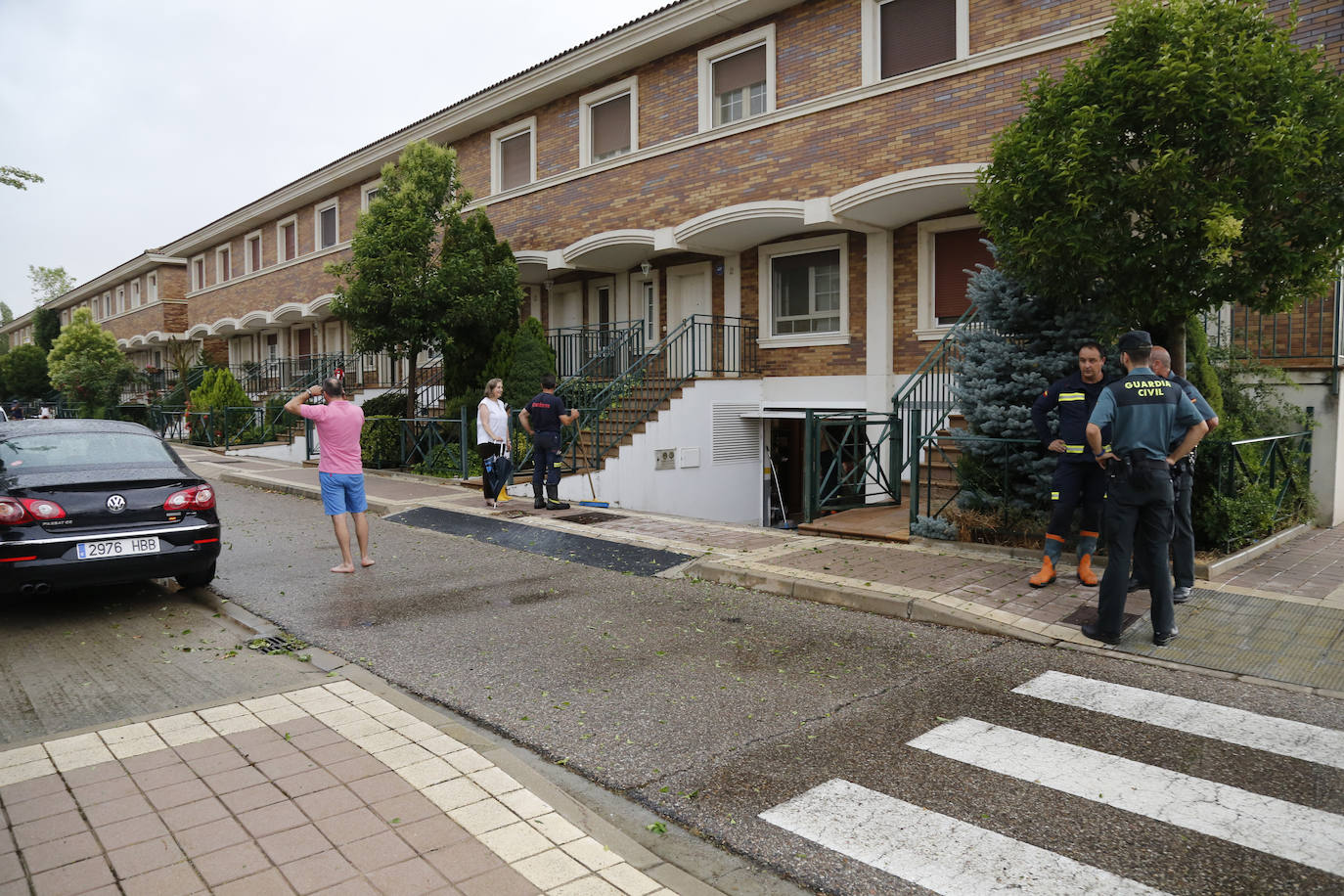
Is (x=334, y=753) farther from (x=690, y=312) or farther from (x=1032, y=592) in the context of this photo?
(x=690, y=312)

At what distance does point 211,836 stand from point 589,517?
804 cm

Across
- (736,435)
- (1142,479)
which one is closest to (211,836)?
(1142,479)

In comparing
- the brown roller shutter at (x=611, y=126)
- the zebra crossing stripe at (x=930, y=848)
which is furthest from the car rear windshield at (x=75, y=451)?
the brown roller shutter at (x=611, y=126)

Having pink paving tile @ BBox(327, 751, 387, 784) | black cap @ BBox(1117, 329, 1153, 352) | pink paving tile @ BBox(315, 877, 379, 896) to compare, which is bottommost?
pink paving tile @ BBox(315, 877, 379, 896)

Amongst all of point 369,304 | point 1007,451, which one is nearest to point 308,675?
point 1007,451

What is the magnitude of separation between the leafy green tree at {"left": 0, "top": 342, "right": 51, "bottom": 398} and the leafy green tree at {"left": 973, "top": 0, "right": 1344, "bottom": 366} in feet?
179

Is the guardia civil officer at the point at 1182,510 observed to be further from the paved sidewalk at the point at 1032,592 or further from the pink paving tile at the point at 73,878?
the pink paving tile at the point at 73,878

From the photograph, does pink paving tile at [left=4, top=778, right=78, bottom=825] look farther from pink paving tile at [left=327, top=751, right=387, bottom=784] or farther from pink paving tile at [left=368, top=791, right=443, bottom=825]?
pink paving tile at [left=368, top=791, right=443, bottom=825]

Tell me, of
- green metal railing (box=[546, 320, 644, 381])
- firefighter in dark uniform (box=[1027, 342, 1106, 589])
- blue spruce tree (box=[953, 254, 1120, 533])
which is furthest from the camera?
green metal railing (box=[546, 320, 644, 381])

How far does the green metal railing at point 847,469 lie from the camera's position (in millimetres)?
10211

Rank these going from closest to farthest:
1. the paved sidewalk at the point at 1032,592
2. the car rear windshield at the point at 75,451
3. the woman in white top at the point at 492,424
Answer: the paved sidewalk at the point at 1032,592
the car rear windshield at the point at 75,451
the woman in white top at the point at 492,424

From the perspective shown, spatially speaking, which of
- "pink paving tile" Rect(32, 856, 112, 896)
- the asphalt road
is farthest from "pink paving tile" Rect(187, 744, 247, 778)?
the asphalt road

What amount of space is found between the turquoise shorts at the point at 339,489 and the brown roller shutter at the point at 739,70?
10113 mm

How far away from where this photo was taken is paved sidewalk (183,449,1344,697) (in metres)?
5.60
